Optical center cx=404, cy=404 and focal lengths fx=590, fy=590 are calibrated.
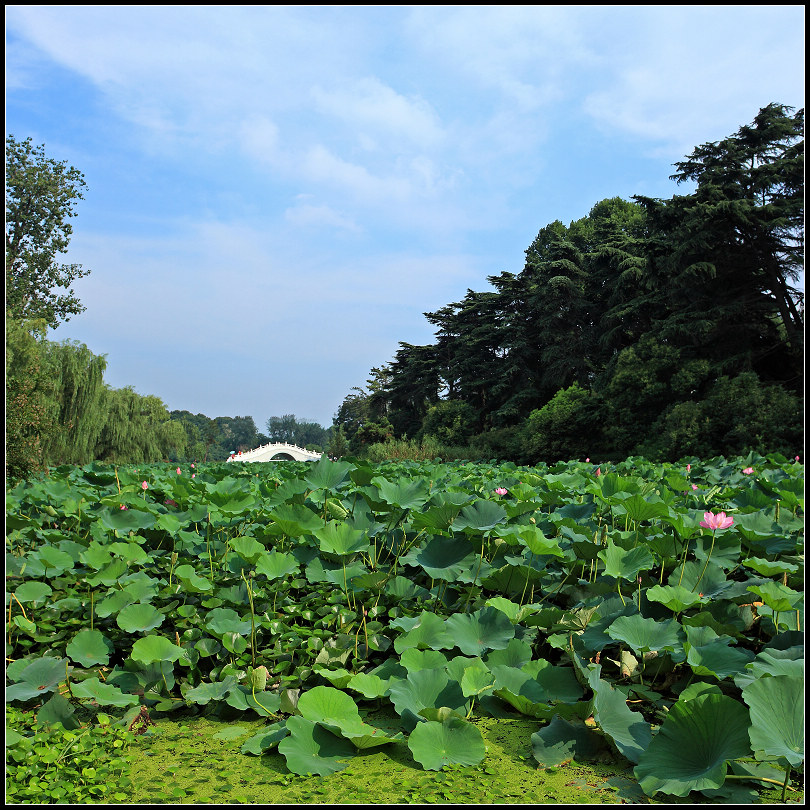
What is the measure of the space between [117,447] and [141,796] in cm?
2019

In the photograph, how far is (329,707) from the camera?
62.8 inches

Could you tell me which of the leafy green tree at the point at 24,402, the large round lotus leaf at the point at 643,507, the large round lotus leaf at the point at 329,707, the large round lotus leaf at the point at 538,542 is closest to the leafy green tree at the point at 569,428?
the leafy green tree at the point at 24,402

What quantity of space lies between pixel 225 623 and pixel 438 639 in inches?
30.9

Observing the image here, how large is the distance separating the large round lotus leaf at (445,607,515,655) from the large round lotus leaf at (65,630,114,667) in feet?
3.92

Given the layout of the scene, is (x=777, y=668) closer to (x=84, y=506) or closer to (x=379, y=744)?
(x=379, y=744)

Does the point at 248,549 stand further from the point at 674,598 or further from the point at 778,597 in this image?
the point at 778,597

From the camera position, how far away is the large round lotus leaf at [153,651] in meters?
1.89

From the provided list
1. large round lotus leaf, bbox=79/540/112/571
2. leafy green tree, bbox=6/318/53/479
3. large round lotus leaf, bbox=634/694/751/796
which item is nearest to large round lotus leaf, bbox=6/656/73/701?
large round lotus leaf, bbox=79/540/112/571

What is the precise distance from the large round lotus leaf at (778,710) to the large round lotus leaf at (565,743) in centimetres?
43

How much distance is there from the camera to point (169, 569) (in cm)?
279

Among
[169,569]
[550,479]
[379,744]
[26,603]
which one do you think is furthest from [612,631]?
[26,603]

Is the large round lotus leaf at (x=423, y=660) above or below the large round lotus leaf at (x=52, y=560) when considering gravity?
below

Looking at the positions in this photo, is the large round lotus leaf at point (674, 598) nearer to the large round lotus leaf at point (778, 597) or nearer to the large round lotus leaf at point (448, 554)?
the large round lotus leaf at point (778, 597)

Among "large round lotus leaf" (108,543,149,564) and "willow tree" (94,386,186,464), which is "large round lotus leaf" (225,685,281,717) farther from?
"willow tree" (94,386,186,464)
